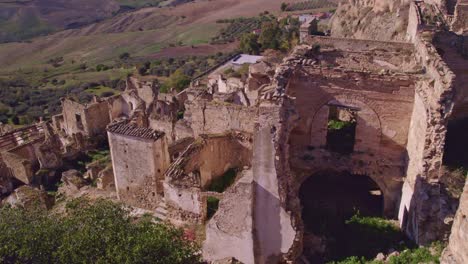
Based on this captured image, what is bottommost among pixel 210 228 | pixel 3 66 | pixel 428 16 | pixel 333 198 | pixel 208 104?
pixel 3 66

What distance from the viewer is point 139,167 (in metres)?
14.6

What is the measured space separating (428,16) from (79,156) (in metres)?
20.0

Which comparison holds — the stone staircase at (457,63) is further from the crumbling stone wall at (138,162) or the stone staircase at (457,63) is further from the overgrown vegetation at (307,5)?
the overgrown vegetation at (307,5)

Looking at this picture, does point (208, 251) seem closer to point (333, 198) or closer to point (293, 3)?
point (333, 198)

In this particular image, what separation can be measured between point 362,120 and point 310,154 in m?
1.87

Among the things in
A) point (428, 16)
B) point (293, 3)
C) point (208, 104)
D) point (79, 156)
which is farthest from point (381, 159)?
point (293, 3)

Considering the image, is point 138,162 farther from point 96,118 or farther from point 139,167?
point 96,118

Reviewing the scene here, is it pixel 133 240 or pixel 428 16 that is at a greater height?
pixel 428 16

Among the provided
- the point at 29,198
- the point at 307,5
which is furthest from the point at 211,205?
the point at 307,5

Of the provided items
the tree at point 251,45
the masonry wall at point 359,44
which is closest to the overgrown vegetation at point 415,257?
the masonry wall at point 359,44

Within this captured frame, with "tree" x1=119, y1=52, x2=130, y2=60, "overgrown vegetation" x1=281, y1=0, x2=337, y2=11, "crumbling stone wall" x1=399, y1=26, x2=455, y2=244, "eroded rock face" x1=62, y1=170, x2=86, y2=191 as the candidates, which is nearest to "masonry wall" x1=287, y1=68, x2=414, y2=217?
"crumbling stone wall" x1=399, y1=26, x2=455, y2=244

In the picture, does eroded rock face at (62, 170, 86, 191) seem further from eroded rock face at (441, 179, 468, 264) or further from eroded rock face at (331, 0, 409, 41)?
eroded rock face at (331, 0, 409, 41)

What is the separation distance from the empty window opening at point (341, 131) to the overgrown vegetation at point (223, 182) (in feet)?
11.6

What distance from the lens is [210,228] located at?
1063 centimetres
